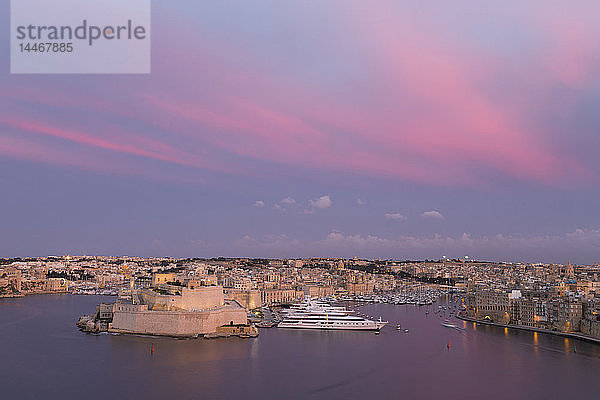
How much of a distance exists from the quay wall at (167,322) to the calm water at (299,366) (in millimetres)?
640

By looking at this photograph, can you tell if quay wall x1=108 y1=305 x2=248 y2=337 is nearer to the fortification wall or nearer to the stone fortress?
the stone fortress

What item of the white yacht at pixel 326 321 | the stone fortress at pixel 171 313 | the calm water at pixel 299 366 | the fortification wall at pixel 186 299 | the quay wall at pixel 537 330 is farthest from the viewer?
the white yacht at pixel 326 321

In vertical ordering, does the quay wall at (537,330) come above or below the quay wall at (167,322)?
below

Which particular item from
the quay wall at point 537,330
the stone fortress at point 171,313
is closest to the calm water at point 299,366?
the quay wall at point 537,330

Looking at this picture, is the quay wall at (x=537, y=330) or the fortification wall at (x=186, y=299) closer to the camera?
the quay wall at (x=537, y=330)

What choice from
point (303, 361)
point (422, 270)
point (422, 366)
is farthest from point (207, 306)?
point (422, 270)

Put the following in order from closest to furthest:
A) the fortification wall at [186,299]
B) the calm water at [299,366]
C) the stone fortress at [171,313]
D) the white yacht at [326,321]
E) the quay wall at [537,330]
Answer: the calm water at [299,366] → the quay wall at [537,330] → the stone fortress at [171,313] → the fortification wall at [186,299] → the white yacht at [326,321]

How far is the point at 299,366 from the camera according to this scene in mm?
16547

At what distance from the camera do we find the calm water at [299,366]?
13922 mm

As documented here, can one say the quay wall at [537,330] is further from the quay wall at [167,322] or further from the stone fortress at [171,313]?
the quay wall at [167,322]

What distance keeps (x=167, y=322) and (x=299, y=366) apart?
23.1 ft

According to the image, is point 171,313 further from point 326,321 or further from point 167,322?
point 326,321

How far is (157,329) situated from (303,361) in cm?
683

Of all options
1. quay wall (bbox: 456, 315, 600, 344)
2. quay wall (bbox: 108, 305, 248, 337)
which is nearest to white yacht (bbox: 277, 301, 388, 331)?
quay wall (bbox: 108, 305, 248, 337)
